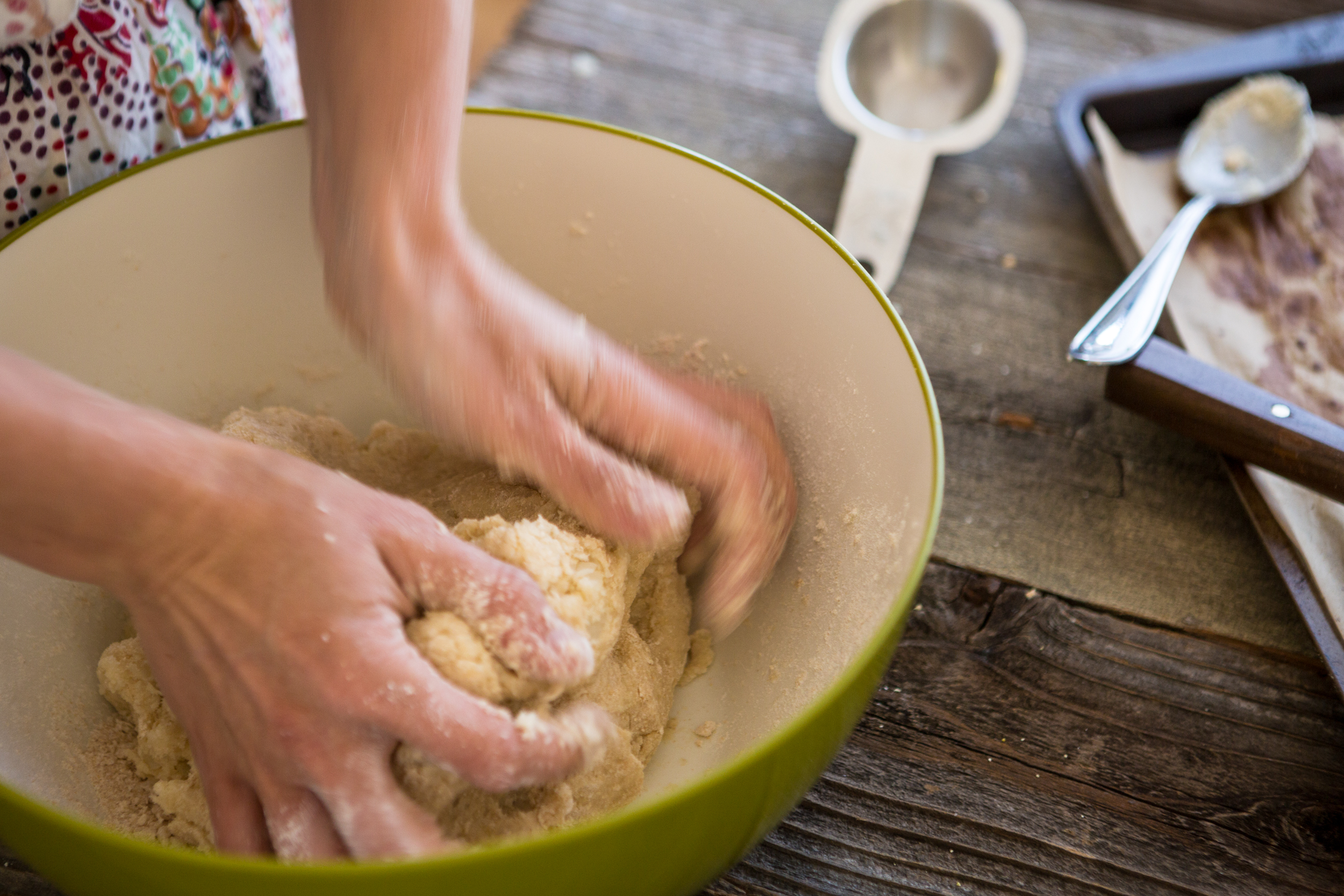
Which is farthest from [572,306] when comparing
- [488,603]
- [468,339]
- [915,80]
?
[915,80]

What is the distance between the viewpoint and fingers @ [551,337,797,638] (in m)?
0.62

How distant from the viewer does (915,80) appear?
115 centimetres

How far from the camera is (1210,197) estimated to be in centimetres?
99

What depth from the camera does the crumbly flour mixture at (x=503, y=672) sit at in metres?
0.50

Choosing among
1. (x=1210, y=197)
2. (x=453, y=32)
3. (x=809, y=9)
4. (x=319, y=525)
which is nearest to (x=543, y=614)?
(x=319, y=525)

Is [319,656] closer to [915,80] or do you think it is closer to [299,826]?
[299,826]

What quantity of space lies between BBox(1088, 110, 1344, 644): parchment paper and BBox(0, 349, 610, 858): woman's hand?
656 mm

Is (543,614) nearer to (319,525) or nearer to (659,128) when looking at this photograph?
(319,525)

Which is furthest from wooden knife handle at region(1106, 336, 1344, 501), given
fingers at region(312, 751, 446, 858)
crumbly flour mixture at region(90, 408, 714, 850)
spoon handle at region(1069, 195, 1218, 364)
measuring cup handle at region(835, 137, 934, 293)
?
fingers at region(312, 751, 446, 858)

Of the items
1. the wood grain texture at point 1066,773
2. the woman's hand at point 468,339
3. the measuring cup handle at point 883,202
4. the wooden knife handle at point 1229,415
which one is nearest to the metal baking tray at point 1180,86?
the measuring cup handle at point 883,202

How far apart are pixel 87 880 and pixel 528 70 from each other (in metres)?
0.95

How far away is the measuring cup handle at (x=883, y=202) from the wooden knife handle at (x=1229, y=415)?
26 centimetres

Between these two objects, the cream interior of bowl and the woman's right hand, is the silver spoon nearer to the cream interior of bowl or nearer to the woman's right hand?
the cream interior of bowl

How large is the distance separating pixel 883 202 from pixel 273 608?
73cm
